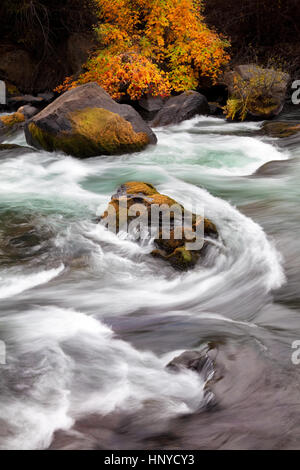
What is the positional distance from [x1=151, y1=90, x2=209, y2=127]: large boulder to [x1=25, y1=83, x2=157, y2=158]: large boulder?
3.18 metres

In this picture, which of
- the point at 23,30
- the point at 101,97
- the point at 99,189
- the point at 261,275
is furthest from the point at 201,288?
the point at 23,30

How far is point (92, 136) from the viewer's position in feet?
25.4

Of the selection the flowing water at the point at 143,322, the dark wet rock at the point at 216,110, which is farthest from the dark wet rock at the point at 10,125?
the dark wet rock at the point at 216,110

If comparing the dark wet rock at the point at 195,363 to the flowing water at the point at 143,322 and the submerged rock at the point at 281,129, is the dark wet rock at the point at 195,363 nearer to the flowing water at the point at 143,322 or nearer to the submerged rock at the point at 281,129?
the flowing water at the point at 143,322

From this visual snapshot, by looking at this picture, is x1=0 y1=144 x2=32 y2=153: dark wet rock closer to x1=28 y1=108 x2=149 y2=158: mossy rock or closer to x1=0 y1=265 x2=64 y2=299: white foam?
x1=28 y1=108 x2=149 y2=158: mossy rock

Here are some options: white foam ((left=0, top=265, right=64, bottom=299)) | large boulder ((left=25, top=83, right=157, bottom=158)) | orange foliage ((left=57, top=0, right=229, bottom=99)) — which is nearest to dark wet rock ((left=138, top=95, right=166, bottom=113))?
orange foliage ((left=57, top=0, right=229, bottom=99))

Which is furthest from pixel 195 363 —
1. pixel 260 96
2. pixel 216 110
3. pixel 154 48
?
pixel 154 48

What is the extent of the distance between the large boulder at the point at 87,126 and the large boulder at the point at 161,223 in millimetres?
2963

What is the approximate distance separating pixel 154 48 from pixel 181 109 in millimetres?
2741

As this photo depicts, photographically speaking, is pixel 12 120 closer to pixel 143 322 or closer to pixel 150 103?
pixel 150 103

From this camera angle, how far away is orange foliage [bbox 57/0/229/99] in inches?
483

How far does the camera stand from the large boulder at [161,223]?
4.08 meters

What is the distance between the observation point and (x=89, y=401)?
2436 millimetres
